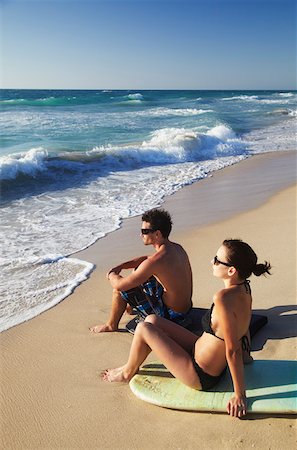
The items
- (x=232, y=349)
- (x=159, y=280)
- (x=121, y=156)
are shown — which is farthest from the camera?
(x=121, y=156)

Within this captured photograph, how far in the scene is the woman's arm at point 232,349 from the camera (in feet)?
9.22

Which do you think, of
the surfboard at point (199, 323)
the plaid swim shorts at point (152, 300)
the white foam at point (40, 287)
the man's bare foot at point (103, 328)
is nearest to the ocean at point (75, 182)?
the white foam at point (40, 287)

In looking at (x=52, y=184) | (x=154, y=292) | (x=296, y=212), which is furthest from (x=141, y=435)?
(x=52, y=184)

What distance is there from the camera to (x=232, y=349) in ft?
9.33

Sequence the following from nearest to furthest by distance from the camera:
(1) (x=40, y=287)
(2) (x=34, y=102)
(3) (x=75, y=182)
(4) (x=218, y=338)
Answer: (4) (x=218, y=338) < (1) (x=40, y=287) < (3) (x=75, y=182) < (2) (x=34, y=102)

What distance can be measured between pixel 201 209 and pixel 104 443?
585 cm

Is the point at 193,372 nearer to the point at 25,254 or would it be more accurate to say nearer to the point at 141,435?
the point at 141,435

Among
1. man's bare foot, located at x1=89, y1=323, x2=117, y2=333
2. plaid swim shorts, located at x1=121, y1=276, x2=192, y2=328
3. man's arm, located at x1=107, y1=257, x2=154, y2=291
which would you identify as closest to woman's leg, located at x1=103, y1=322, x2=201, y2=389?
man's arm, located at x1=107, y1=257, x2=154, y2=291

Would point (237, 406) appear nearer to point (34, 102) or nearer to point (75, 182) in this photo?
point (75, 182)

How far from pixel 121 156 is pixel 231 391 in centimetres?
1214

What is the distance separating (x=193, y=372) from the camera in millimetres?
3107

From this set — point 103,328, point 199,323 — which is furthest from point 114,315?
point 199,323

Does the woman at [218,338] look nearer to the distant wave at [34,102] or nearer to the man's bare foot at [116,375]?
the man's bare foot at [116,375]

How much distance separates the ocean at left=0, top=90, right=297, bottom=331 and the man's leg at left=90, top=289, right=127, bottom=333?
2.47 ft
